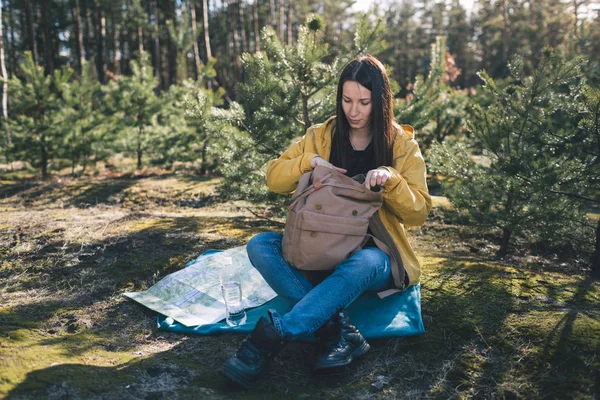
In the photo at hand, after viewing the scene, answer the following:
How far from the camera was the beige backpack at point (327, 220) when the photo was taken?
2170mm

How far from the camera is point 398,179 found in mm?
2217

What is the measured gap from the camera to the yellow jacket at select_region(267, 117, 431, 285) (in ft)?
7.36

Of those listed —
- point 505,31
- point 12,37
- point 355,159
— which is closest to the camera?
point 355,159

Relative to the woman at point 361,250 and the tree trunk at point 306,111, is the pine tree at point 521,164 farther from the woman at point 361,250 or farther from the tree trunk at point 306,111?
the woman at point 361,250

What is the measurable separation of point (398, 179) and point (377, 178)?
0.11 meters

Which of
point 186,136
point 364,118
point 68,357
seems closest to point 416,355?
point 364,118

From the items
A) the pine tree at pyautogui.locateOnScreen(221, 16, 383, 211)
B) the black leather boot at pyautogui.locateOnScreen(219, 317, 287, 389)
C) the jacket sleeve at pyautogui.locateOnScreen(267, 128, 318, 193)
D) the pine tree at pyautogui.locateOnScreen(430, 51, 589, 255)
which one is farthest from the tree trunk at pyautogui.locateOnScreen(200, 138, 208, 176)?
the black leather boot at pyautogui.locateOnScreen(219, 317, 287, 389)

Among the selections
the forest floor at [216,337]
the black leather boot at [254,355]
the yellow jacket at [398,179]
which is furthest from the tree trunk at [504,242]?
the black leather boot at [254,355]

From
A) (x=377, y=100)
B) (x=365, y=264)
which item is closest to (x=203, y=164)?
(x=377, y=100)

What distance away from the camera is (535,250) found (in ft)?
14.0

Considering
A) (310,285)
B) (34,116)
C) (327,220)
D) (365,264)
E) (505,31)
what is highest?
(505,31)

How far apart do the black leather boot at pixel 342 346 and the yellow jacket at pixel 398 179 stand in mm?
436

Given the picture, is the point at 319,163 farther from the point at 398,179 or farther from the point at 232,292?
the point at 232,292

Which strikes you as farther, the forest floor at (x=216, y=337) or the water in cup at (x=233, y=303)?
the water in cup at (x=233, y=303)
